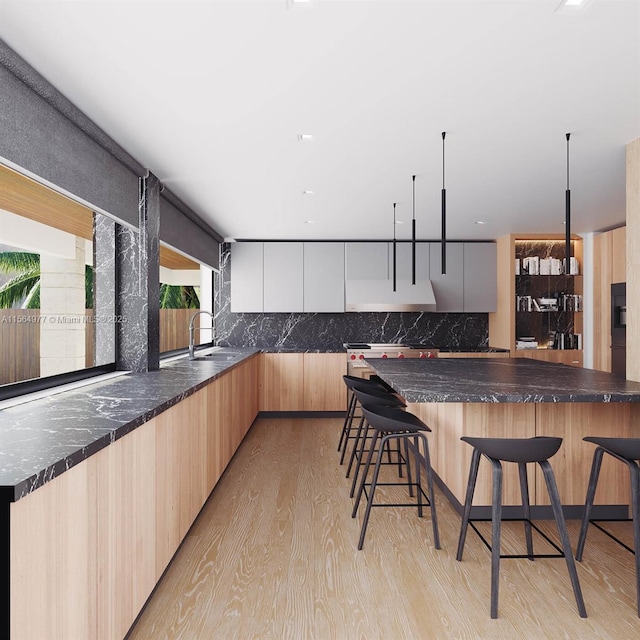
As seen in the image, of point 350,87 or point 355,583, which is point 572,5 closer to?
point 350,87

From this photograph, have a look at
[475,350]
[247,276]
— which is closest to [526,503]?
[475,350]

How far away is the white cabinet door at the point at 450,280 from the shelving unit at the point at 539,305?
1.67 feet

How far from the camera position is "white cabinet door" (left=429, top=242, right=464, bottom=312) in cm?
638

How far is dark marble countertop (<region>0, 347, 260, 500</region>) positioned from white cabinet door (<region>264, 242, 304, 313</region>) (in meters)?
3.25

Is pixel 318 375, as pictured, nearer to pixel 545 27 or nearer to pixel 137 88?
pixel 137 88

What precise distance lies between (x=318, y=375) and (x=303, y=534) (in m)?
3.31

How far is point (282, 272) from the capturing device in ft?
20.9

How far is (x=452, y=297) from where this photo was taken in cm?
638

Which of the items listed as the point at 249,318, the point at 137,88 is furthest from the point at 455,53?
the point at 249,318

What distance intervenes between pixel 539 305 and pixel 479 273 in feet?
2.81

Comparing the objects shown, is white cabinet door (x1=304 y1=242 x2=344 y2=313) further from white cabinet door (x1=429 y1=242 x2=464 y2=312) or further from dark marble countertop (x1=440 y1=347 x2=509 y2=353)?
dark marble countertop (x1=440 y1=347 x2=509 y2=353)

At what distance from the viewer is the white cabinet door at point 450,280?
20.9ft

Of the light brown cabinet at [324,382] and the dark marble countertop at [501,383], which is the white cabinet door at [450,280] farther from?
the dark marble countertop at [501,383]

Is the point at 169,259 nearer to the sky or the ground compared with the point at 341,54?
nearer to the ground
